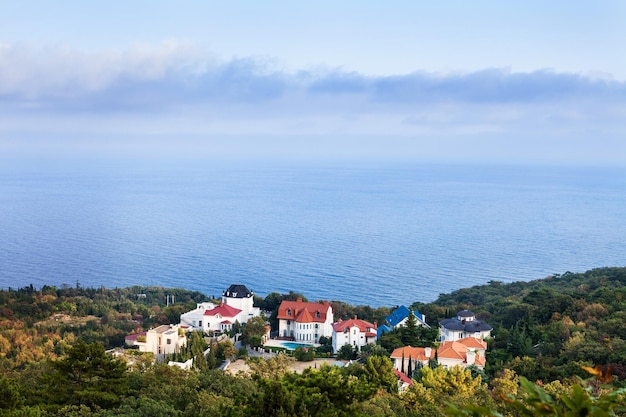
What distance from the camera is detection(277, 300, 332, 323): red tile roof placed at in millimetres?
22438

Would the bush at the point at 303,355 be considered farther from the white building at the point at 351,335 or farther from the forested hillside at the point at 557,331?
the forested hillside at the point at 557,331

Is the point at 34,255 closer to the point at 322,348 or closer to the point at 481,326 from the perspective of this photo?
the point at 322,348

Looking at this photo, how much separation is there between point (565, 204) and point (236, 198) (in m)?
38.7

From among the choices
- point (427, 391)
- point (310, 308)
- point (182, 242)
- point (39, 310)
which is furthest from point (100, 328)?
point (182, 242)

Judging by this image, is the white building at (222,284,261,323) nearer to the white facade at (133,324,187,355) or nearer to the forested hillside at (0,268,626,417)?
the forested hillside at (0,268,626,417)

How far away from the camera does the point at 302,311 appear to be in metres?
22.6

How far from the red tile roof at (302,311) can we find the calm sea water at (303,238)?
11.5 m

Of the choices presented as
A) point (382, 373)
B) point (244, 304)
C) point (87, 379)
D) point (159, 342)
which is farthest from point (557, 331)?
point (87, 379)

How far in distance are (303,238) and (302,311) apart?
98.5 ft

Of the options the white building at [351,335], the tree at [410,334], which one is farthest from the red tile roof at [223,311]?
the tree at [410,334]

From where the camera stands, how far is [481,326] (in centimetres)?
2161

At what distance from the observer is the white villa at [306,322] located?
22438 mm

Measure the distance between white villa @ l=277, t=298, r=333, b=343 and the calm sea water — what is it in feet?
38.2

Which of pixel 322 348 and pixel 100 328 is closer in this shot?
pixel 322 348
